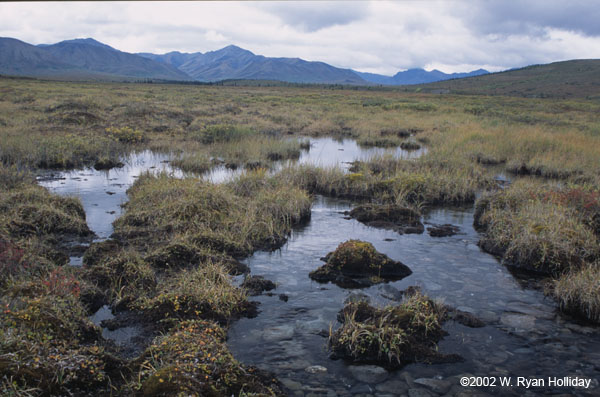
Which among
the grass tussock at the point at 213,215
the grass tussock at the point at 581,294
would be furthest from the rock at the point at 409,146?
the grass tussock at the point at 581,294

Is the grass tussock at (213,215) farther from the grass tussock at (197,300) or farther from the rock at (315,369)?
the rock at (315,369)

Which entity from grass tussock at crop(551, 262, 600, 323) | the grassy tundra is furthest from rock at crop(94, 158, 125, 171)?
grass tussock at crop(551, 262, 600, 323)

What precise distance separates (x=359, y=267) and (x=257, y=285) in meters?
2.08

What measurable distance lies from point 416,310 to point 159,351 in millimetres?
3630

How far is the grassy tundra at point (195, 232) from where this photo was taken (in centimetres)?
456

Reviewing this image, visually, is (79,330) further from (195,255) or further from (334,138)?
(334,138)

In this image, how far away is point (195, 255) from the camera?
824cm

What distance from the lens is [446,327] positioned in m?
6.26

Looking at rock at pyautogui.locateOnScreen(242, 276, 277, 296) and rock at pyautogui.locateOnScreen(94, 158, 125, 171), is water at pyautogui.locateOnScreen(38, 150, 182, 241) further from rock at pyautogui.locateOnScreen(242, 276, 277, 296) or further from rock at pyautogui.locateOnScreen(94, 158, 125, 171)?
rock at pyautogui.locateOnScreen(242, 276, 277, 296)

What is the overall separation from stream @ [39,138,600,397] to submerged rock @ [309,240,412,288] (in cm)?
27

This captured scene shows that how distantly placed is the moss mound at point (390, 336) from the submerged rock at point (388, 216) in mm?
4798

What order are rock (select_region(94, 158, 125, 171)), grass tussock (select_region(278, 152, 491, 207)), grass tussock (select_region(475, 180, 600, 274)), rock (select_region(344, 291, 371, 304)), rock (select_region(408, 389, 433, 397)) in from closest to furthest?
1. rock (select_region(408, 389, 433, 397))
2. rock (select_region(344, 291, 371, 304))
3. grass tussock (select_region(475, 180, 600, 274))
4. grass tussock (select_region(278, 152, 491, 207))
5. rock (select_region(94, 158, 125, 171))

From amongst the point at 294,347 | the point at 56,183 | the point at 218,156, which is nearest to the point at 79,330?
the point at 294,347

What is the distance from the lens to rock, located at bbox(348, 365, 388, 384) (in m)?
5.11
